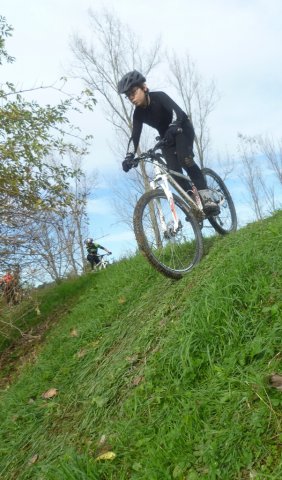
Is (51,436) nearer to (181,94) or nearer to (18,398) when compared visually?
(18,398)

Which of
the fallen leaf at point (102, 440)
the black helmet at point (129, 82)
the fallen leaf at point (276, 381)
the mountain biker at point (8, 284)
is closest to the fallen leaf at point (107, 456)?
the fallen leaf at point (102, 440)

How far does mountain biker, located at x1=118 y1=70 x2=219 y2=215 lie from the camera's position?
452 cm

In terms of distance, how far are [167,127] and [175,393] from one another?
3365 mm

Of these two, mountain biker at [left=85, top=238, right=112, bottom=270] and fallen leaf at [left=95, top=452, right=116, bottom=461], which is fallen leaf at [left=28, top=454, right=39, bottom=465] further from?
mountain biker at [left=85, top=238, right=112, bottom=270]

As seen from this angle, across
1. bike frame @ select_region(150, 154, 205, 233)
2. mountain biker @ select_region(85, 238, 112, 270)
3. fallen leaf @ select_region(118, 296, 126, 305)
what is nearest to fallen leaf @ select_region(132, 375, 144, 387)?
bike frame @ select_region(150, 154, 205, 233)

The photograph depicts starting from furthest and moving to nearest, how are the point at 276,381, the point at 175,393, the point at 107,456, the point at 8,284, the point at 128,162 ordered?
1. the point at 8,284
2. the point at 128,162
3. the point at 175,393
4. the point at 107,456
5. the point at 276,381

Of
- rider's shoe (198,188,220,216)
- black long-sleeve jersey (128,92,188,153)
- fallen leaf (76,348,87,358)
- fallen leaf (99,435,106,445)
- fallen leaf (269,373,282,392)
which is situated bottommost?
fallen leaf (99,435,106,445)

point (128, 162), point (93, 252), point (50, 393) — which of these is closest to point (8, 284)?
point (50, 393)

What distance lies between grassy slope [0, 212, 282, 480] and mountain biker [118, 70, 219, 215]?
3.35 feet

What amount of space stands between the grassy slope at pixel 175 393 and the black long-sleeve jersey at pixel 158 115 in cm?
157

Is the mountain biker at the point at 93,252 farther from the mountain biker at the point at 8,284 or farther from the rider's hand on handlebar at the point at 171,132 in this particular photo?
the rider's hand on handlebar at the point at 171,132

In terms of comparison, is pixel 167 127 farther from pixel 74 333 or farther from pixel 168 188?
pixel 74 333

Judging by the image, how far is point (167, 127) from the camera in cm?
500

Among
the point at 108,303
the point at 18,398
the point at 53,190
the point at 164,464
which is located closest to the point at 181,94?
the point at 53,190
